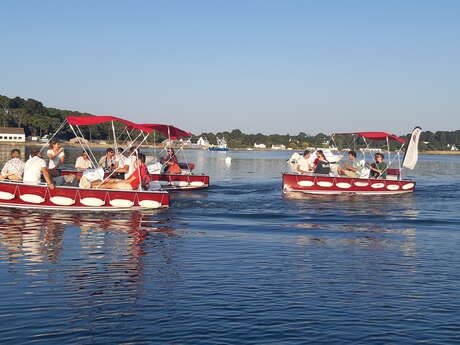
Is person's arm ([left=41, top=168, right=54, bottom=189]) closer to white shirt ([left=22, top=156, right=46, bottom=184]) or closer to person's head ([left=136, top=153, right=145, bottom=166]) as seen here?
white shirt ([left=22, top=156, right=46, bottom=184])

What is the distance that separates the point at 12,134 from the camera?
5773 inches

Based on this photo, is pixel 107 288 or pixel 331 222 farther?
pixel 331 222

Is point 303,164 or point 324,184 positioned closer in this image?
point 324,184

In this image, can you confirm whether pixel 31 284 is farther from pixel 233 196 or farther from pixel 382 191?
pixel 382 191

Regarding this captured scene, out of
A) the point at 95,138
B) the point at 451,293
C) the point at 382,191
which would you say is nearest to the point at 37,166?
the point at 451,293

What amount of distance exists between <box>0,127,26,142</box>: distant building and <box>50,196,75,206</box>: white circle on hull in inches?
5432

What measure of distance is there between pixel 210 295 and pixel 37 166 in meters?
11.2

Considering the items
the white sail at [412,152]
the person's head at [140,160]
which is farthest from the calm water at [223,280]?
the white sail at [412,152]

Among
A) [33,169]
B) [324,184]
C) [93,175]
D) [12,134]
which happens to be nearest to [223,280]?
[93,175]

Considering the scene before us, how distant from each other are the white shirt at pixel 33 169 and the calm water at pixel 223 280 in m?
1.28

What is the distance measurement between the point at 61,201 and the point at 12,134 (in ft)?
460

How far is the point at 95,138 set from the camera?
177 metres

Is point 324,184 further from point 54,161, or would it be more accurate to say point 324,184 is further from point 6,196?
point 6,196

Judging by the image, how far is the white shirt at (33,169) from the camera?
1775 cm
